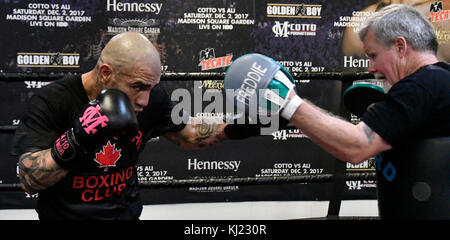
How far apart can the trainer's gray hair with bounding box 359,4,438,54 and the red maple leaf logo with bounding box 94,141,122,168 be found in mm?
868

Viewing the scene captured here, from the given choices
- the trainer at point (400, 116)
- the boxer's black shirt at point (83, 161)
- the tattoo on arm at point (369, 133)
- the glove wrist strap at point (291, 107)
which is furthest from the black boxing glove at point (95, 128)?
the tattoo on arm at point (369, 133)

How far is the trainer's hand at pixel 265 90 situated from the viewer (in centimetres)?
114

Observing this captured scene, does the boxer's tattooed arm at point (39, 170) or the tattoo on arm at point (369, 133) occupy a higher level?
the tattoo on arm at point (369, 133)

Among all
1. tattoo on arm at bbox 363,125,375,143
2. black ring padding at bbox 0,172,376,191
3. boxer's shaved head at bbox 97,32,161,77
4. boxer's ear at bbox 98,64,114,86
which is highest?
boxer's shaved head at bbox 97,32,161,77

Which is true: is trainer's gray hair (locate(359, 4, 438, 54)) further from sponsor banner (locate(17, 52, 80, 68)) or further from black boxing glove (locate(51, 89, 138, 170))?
sponsor banner (locate(17, 52, 80, 68))

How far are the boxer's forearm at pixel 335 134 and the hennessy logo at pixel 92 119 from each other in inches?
20.2

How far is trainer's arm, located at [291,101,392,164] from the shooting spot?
3.65 ft

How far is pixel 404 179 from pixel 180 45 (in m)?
1.90

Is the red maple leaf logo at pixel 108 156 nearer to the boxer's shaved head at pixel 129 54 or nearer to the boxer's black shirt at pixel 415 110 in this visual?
the boxer's shaved head at pixel 129 54

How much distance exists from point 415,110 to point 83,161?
96 cm

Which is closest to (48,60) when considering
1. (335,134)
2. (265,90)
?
(265,90)

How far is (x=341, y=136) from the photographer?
1.12m

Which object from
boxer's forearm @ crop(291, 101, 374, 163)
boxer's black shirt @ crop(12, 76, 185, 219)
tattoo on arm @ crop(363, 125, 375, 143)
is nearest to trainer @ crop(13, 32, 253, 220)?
boxer's black shirt @ crop(12, 76, 185, 219)
